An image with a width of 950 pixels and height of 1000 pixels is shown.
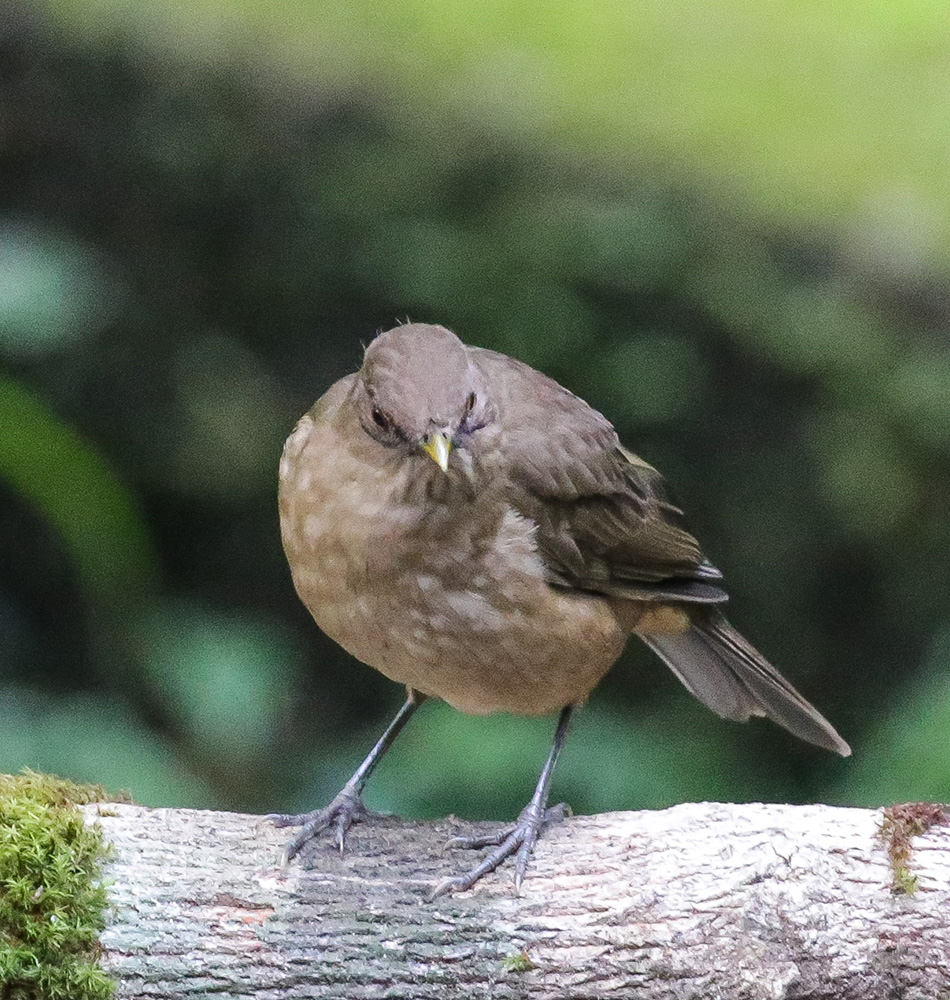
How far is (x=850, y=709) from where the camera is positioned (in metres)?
5.55

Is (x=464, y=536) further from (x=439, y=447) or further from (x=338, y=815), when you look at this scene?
(x=338, y=815)

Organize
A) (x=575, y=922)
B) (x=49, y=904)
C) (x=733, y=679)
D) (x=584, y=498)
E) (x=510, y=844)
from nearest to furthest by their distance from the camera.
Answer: (x=49, y=904) < (x=575, y=922) < (x=510, y=844) < (x=584, y=498) < (x=733, y=679)

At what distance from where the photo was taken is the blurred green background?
5367 mm

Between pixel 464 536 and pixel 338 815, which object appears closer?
pixel 464 536

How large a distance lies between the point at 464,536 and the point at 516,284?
2144 mm

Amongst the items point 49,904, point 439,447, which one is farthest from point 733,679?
point 49,904

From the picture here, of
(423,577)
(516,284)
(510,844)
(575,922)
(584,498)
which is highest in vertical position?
(516,284)

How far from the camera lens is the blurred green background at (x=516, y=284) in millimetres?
5367

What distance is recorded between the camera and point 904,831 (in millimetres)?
3189

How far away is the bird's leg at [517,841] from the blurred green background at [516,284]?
1.50 meters

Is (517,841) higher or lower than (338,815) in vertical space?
higher

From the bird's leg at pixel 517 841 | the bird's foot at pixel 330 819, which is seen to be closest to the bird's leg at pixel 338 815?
the bird's foot at pixel 330 819

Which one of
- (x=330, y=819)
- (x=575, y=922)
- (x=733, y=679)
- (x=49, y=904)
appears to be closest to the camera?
(x=49, y=904)

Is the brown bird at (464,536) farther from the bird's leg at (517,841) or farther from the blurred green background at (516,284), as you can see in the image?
the blurred green background at (516,284)
